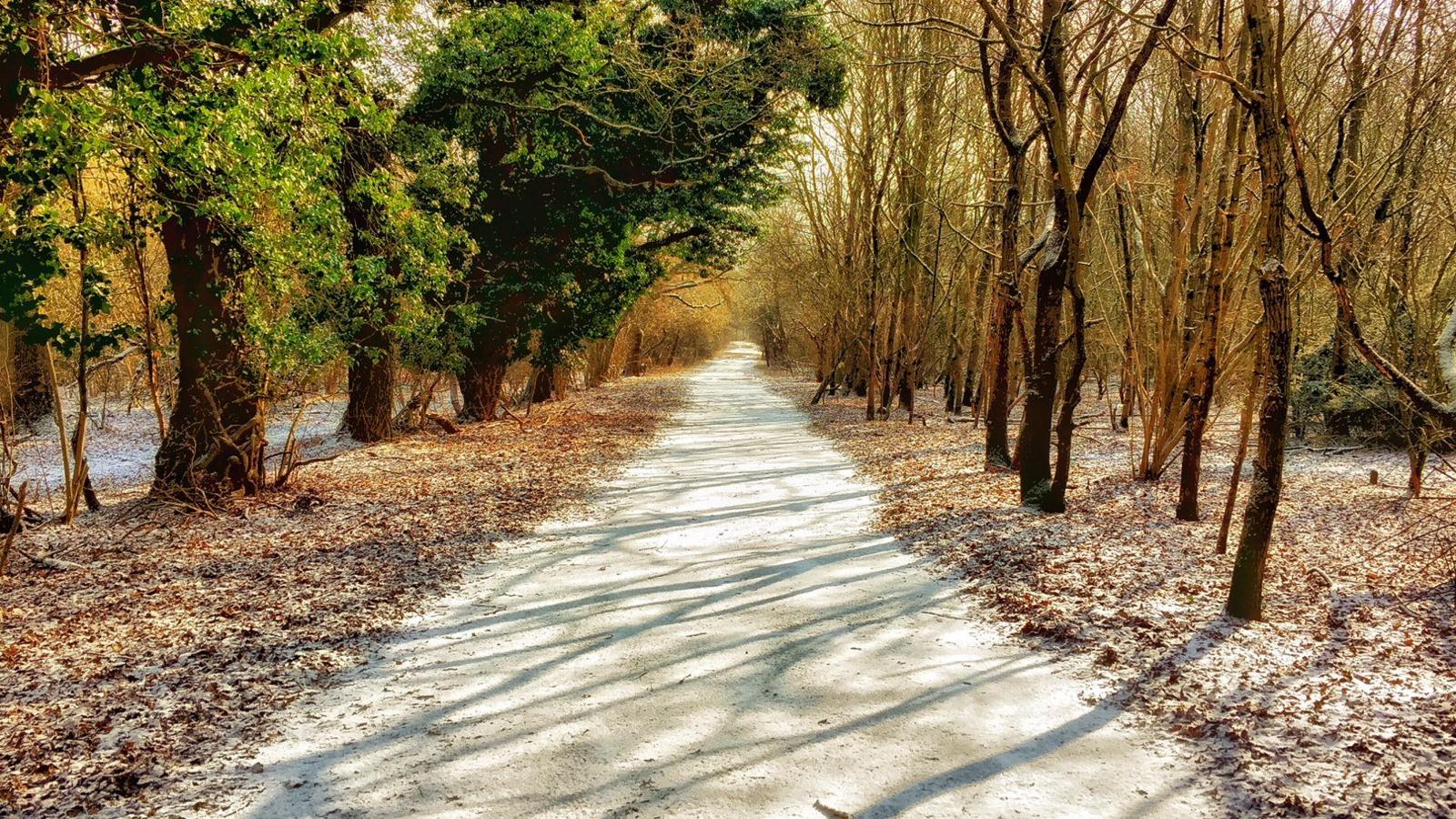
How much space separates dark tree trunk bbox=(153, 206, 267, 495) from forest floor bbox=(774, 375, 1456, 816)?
24.8 feet

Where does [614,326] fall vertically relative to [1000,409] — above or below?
above

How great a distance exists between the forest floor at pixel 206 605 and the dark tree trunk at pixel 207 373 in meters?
0.48

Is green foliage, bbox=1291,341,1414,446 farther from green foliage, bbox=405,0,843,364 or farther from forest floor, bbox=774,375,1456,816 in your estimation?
green foliage, bbox=405,0,843,364

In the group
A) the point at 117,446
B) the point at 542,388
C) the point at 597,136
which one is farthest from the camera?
the point at 542,388

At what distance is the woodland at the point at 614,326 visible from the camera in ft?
15.8

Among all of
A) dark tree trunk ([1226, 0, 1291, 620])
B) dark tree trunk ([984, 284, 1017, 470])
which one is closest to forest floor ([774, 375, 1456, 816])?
dark tree trunk ([1226, 0, 1291, 620])

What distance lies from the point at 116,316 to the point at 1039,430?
1569 centimetres

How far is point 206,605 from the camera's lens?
584cm

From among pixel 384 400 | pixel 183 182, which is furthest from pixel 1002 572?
pixel 384 400

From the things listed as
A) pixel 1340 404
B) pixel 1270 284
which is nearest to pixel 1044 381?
pixel 1270 284

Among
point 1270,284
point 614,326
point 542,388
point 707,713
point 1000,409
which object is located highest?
point 614,326

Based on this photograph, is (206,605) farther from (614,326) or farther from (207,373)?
(614,326)

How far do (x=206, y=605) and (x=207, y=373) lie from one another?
448 centimetres

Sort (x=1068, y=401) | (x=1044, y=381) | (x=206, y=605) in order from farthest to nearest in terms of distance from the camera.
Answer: (x=1044, y=381) < (x=1068, y=401) < (x=206, y=605)
